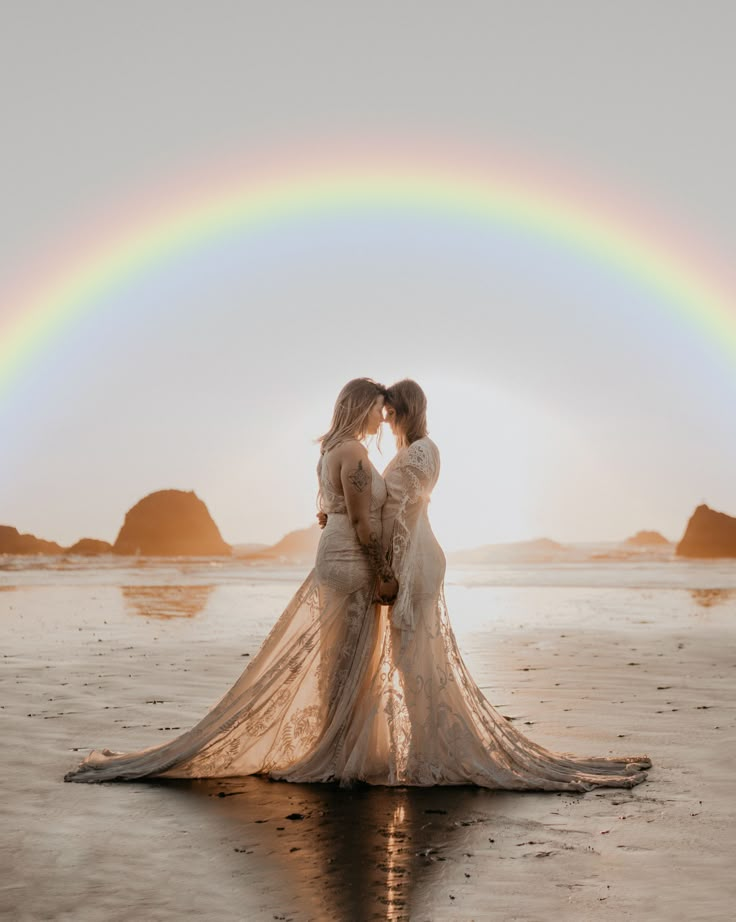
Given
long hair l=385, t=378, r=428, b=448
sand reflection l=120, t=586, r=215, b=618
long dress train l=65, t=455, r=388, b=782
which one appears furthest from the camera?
sand reflection l=120, t=586, r=215, b=618

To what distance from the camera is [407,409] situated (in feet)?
22.4

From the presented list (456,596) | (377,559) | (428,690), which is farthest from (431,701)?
(456,596)

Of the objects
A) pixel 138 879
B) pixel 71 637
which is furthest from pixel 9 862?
pixel 71 637

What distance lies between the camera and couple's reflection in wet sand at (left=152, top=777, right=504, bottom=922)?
13.3 feet

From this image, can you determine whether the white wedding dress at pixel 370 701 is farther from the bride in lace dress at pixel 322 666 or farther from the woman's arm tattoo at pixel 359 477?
the woman's arm tattoo at pixel 359 477

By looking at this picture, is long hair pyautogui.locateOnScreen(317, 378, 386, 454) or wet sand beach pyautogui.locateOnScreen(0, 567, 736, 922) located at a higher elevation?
long hair pyautogui.locateOnScreen(317, 378, 386, 454)

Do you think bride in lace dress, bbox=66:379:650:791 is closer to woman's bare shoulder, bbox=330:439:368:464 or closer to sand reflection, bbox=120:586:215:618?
woman's bare shoulder, bbox=330:439:368:464

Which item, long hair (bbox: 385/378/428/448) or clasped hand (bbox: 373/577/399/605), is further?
long hair (bbox: 385/378/428/448)

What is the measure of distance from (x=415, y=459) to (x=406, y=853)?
268 cm

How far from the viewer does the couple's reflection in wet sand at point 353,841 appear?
4.05 m

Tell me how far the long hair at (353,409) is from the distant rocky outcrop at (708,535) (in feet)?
214

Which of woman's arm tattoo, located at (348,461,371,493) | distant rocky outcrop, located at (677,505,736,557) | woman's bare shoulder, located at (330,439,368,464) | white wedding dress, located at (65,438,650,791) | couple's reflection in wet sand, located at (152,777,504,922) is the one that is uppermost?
distant rocky outcrop, located at (677,505,736,557)

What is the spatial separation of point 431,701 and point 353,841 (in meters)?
1.67

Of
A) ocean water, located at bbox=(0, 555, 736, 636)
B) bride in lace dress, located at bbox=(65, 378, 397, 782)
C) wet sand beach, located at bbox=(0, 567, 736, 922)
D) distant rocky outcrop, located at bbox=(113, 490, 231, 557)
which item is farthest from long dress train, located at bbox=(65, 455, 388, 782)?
distant rocky outcrop, located at bbox=(113, 490, 231, 557)
